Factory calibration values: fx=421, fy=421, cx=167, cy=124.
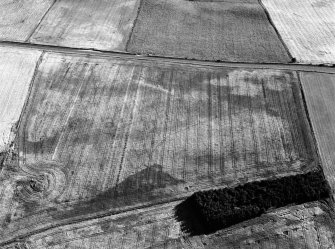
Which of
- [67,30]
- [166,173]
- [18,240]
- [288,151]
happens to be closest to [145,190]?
[166,173]

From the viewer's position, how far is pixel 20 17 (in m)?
33.7

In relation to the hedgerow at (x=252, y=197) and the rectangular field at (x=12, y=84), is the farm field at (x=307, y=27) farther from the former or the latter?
the rectangular field at (x=12, y=84)

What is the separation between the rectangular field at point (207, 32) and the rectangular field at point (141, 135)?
2.05 m

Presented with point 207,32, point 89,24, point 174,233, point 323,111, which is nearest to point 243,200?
point 174,233

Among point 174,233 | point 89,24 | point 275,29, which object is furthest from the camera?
point 275,29

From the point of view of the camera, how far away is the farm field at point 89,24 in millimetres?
31109

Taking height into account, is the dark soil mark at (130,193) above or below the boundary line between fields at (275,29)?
below

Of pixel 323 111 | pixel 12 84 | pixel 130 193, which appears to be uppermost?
pixel 323 111

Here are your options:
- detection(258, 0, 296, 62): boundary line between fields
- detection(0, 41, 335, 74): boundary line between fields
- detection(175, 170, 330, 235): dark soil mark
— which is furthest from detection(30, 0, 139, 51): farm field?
detection(175, 170, 330, 235): dark soil mark

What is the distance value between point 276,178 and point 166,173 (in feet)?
18.4

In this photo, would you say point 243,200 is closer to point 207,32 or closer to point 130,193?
point 130,193

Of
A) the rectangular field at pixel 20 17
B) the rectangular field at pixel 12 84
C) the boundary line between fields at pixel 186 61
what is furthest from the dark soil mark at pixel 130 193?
the rectangular field at pixel 20 17

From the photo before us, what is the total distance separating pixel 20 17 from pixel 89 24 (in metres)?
5.66

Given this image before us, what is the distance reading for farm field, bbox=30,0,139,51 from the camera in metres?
31.1
